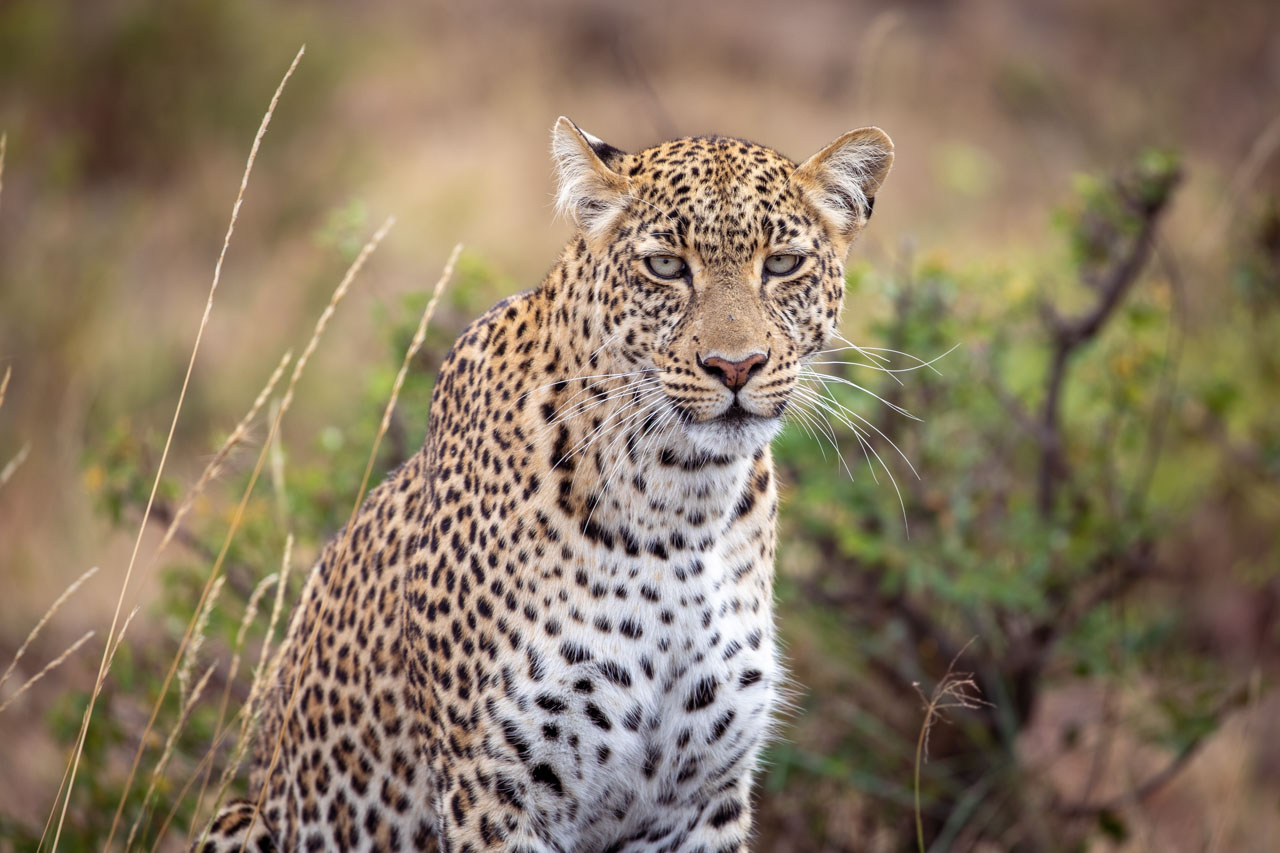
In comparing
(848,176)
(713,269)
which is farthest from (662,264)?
(848,176)

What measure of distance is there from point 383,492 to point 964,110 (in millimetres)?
15405

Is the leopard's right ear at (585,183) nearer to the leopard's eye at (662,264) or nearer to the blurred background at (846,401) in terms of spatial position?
the leopard's eye at (662,264)

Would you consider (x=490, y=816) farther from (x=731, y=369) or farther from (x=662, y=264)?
(x=662, y=264)

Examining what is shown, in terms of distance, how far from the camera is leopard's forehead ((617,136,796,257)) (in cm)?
403

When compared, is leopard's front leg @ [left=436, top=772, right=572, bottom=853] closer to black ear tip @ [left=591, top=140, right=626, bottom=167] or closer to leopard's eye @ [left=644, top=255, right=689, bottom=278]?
leopard's eye @ [left=644, top=255, right=689, bottom=278]

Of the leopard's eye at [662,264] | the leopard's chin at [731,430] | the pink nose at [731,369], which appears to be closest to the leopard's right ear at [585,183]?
the leopard's eye at [662,264]

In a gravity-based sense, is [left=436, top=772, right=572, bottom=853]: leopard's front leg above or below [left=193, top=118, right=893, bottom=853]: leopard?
below

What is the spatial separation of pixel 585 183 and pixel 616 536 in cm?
104

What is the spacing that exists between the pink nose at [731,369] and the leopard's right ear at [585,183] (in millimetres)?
574

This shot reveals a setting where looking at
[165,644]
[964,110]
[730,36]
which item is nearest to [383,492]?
[165,644]

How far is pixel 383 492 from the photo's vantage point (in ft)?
15.8

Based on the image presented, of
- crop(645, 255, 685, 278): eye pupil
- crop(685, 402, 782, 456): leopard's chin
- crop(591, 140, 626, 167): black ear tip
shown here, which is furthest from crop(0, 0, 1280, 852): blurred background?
crop(591, 140, 626, 167): black ear tip

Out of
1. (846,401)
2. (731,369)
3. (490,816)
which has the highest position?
(731,369)

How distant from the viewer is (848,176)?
169 inches
